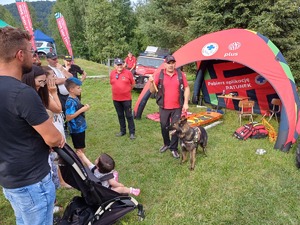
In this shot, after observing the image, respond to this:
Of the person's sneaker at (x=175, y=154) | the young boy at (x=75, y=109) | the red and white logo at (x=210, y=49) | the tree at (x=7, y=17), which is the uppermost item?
the tree at (x=7, y=17)

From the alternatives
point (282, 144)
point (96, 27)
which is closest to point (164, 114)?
point (282, 144)

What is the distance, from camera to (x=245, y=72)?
7.52 meters

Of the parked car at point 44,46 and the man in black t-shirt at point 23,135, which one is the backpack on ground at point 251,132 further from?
the parked car at point 44,46

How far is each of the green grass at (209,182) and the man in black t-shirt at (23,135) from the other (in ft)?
5.10

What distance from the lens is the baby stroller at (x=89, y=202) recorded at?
2291 mm

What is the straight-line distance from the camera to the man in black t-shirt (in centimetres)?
147

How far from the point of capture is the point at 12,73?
1535 mm

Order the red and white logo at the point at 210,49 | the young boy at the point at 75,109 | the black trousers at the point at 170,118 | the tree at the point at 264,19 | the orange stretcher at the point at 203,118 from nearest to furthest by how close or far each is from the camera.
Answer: the young boy at the point at 75,109 < the black trousers at the point at 170,118 < the red and white logo at the point at 210,49 < the orange stretcher at the point at 203,118 < the tree at the point at 264,19

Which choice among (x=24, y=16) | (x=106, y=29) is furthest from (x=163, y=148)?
(x=106, y=29)

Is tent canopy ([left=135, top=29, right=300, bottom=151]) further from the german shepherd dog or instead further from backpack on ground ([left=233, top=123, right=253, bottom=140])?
the german shepherd dog

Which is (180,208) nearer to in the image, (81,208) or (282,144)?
(81,208)

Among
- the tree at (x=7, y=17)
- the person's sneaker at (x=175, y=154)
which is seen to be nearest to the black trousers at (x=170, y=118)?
the person's sneaker at (x=175, y=154)

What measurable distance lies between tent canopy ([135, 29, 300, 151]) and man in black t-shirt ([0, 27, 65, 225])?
4.53 metres

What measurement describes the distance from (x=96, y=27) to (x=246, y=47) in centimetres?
2580
